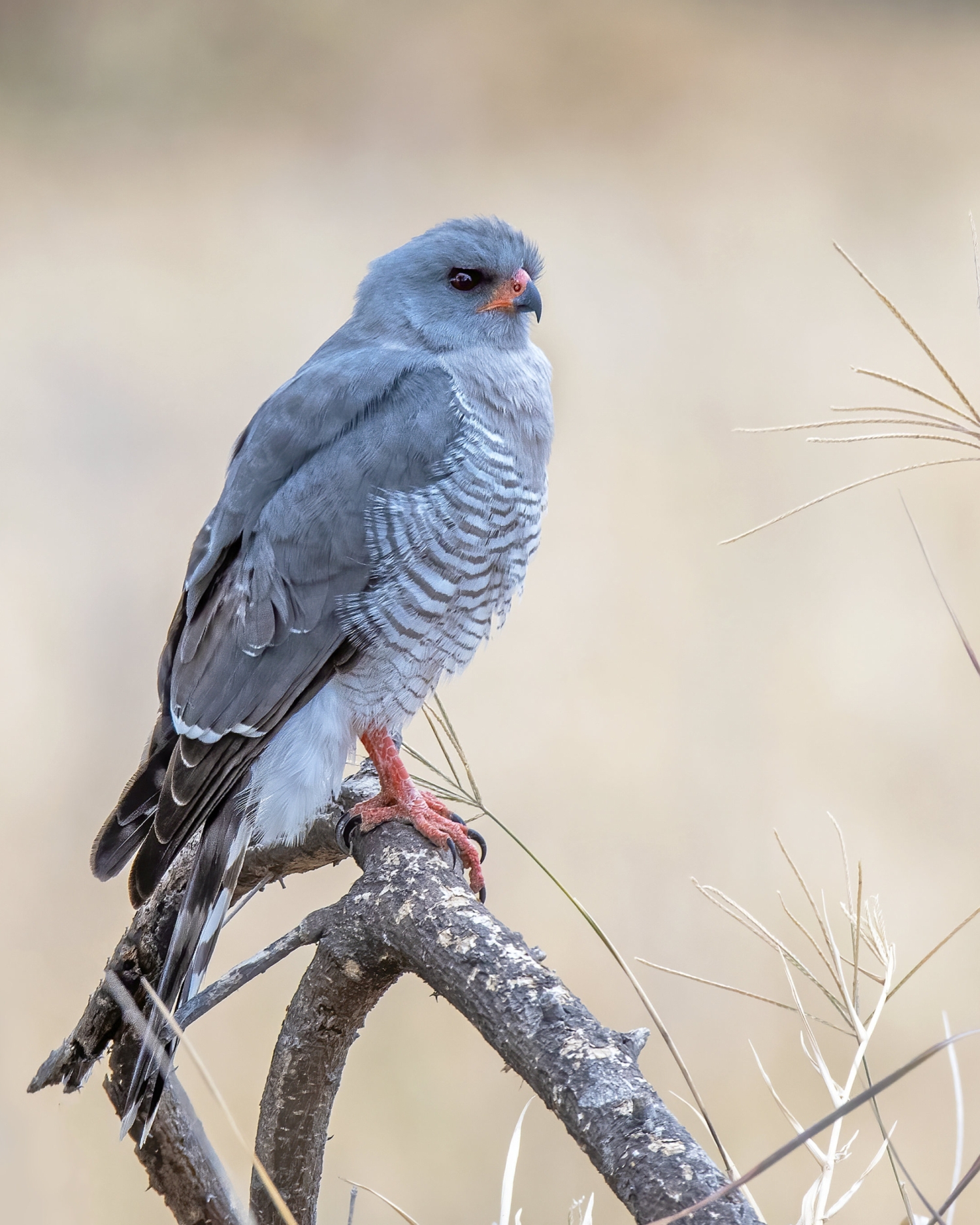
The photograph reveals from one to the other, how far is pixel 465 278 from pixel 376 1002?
107 centimetres

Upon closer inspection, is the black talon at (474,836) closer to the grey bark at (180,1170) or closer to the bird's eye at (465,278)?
the grey bark at (180,1170)

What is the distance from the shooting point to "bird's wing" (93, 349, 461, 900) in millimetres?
1519

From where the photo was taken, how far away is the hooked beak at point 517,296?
1738 mm

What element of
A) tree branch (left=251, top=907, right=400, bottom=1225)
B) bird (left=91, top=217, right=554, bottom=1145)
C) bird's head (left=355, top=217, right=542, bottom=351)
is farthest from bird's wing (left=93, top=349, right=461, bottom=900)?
tree branch (left=251, top=907, right=400, bottom=1225)

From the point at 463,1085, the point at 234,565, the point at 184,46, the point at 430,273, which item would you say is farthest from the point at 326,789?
the point at 184,46

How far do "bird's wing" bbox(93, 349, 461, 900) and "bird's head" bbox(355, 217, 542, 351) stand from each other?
0.14m

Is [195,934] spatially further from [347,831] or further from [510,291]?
[510,291]

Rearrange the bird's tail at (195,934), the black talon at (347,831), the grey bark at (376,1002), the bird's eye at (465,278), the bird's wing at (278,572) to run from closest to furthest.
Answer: the grey bark at (376,1002)
the bird's tail at (195,934)
the bird's wing at (278,572)
the black talon at (347,831)
the bird's eye at (465,278)

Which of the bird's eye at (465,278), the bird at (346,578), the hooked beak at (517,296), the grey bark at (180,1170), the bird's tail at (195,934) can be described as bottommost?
the grey bark at (180,1170)

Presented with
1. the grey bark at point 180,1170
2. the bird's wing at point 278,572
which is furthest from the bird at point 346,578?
the grey bark at point 180,1170

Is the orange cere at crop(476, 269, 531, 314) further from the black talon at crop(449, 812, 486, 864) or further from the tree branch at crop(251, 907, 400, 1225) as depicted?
the tree branch at crop(251, 907, 400, 1225)

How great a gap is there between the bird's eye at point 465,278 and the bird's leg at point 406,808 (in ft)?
2.32

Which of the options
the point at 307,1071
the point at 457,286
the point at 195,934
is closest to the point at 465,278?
the point at 457,286

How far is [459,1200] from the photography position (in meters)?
2.96
